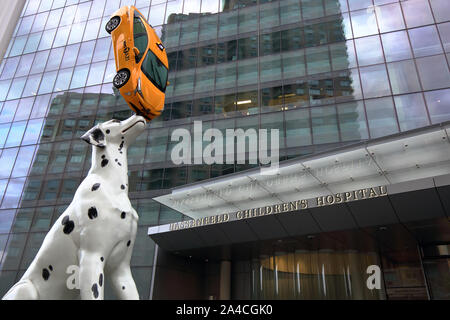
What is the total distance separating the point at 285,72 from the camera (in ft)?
71.3

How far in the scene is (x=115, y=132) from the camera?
4297mm

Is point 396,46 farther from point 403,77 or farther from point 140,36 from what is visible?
point 140,36

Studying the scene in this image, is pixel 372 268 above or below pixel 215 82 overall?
below

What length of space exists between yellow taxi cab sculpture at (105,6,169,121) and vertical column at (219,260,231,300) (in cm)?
1644

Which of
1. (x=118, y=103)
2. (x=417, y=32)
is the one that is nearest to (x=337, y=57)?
(x=417, y=32)

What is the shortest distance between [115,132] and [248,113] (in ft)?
57.0

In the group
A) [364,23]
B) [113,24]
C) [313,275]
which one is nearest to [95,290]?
[113,24]

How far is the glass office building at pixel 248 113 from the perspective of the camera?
16.7m

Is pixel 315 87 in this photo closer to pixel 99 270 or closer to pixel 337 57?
pixel 337 57

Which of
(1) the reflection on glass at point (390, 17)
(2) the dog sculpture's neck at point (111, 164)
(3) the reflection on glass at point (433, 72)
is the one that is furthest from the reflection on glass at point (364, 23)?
(2) the dog sculpture's neck at point (111, 164)

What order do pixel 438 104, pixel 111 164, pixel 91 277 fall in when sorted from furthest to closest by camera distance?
1. pixel 438 104
2. pixel 111 164
3. pixel 91 277

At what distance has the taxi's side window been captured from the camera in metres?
4.14

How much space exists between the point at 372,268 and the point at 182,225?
925 centimetres

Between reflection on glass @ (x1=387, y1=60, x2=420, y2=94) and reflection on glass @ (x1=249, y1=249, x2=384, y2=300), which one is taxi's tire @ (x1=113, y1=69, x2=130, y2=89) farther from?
reflection on glass @ (x1=387, y1=60, x2=420, y2=94)
